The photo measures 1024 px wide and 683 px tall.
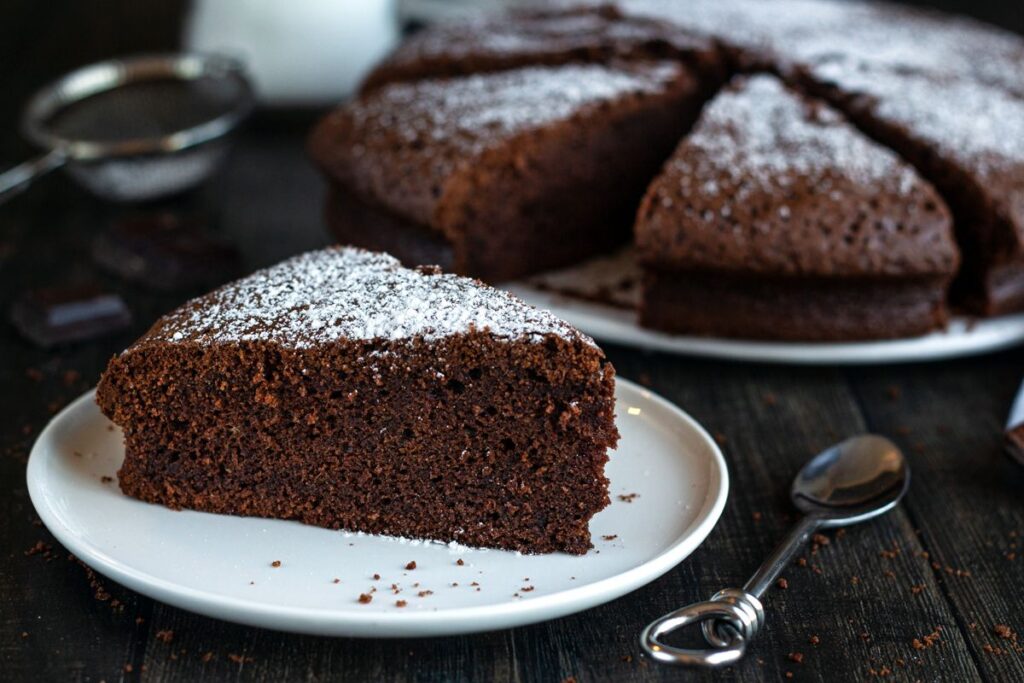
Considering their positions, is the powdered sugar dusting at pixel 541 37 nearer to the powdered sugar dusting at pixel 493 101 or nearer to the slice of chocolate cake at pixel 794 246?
the powdered sugar dusting at pixel 493 101

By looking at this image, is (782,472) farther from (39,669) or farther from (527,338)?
(39,669)

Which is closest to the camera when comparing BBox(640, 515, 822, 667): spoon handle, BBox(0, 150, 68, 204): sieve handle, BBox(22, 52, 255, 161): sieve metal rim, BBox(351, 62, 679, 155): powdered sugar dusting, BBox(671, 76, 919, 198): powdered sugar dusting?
BBox(640, 515, 822, 667): spoon handle

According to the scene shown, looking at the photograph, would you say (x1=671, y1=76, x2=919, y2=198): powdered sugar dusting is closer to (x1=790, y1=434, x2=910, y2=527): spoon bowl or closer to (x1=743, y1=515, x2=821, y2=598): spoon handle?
(x1=790, y1=434, x2=910, y2=527): spoon bowl

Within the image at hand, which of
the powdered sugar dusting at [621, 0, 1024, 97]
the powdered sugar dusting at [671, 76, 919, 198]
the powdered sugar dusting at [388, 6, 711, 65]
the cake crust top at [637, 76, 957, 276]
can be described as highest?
the powdered sugar dusting at [388, 6, 711, 65]

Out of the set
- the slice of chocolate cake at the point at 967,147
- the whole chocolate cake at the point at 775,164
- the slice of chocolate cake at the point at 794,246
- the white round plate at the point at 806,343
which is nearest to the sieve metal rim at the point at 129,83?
the whole chocolate cake at the point at 775,164

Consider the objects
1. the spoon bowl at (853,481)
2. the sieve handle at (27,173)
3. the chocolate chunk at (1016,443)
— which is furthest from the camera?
the sieve handle at (27,173)

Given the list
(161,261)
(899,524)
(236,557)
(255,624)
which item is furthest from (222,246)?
(899,524)

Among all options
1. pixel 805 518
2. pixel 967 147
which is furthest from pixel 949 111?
pixel 805 518

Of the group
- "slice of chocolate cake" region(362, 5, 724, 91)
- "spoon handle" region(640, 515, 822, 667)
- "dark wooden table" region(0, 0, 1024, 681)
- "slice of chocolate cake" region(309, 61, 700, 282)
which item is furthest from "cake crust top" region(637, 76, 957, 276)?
"spoon handle" region(640, 515, 822, 667)

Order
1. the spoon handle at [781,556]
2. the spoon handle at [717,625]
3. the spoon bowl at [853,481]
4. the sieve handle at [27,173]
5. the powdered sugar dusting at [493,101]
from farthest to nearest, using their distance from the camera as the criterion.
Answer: the sieve handle at [27,173], the powdered sugar dusting at [493,101], the spoon bowl at [853,481], the spoon handle at [781,556], the spoon handle at [717,625]
